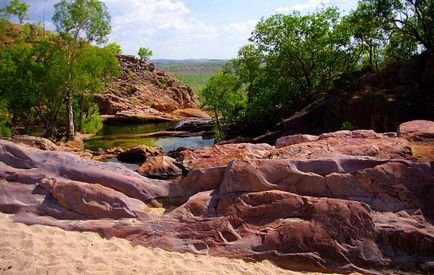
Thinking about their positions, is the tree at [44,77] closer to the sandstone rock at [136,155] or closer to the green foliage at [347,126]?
the sandstone rock at [136,155]

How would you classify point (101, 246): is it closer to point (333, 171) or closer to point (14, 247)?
point (14, 247)

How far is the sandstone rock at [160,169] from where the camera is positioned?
1722 cm

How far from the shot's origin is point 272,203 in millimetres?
8867

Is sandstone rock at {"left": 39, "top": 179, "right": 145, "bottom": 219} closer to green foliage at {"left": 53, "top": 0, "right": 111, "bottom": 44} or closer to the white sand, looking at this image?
the white sand

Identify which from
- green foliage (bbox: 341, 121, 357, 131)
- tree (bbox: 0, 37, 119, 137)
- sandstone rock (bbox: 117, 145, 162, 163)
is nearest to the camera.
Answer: green foliage (bbox: 341, 121, 357, 131)

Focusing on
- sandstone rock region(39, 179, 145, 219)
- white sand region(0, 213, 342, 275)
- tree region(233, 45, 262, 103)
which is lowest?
white sand region(0, 213, 342, 275)

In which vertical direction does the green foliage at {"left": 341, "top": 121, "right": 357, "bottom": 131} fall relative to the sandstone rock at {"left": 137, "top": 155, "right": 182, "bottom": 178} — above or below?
above

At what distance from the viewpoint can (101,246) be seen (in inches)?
326

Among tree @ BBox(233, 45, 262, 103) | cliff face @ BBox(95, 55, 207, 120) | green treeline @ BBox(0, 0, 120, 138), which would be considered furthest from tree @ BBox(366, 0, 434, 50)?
cliff face @ BBox(95, 55, 207, 120)

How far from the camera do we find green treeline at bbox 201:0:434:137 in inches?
1158

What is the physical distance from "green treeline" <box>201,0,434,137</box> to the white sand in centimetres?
2297

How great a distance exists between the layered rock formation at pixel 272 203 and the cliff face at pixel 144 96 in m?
40.5

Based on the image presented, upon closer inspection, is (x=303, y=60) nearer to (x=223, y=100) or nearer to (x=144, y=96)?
(x=223, y=100)

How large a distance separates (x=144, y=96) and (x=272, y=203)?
5877 cm
